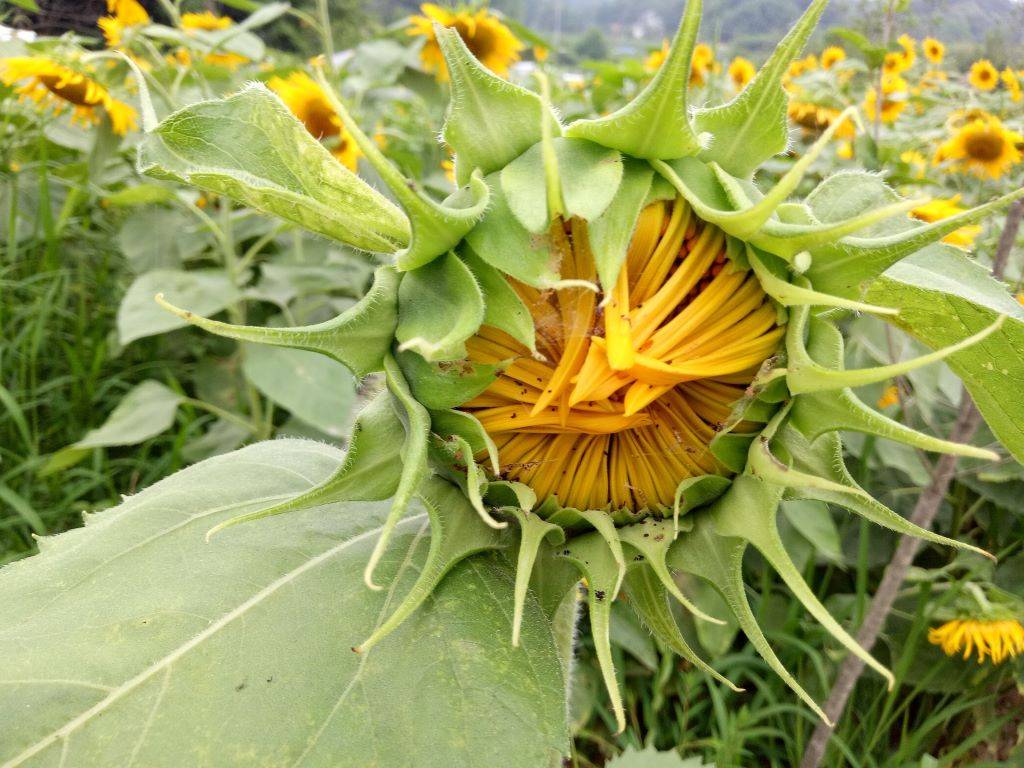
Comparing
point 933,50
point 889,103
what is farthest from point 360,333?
point 933,50

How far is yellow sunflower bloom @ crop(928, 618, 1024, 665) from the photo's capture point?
5.86ft

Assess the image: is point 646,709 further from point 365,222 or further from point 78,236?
point 78,236

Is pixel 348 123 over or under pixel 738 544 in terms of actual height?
over

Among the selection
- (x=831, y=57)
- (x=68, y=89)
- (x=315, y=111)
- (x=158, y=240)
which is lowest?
(x=158, y=240)

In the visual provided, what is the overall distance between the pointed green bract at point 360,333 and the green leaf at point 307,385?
132 cm

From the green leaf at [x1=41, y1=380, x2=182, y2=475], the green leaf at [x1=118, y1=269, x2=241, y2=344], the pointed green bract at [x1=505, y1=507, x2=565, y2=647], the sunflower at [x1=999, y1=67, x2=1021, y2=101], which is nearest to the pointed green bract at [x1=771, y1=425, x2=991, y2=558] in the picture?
the pointed green bract at [x1=505, y1=507, x2=565, y2=647]

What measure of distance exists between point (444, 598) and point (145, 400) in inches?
71.5

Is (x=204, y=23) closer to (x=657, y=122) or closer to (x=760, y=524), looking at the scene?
(x=657, y=122)

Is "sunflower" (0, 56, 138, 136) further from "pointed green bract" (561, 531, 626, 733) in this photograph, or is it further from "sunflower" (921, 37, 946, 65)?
"sunflower" (921, 37, 946, 65)

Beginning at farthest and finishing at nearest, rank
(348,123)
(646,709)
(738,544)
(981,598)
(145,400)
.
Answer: (145,400), (646,709), (981,598), (738,544), (348,123)

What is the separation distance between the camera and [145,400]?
93.4 inches

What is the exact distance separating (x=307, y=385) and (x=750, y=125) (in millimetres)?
1636

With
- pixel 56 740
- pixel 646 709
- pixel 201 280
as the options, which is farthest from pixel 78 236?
pixel 56 740

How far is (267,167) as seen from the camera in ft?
3.01
